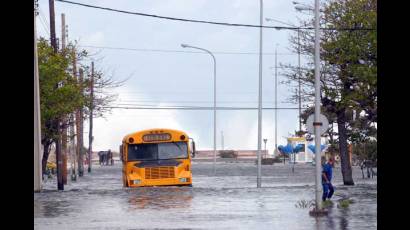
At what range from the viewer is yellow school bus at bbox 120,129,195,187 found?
41938 millimetres

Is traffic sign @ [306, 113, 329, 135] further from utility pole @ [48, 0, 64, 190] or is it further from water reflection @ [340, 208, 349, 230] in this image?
utility pole @ [48, 0, 64, 190]

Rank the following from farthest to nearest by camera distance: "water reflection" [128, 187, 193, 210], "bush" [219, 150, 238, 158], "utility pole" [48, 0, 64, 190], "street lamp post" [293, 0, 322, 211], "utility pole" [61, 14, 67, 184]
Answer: "bush" [219, 150, 238, 158] < "utility pole" [61, 14, 67, 184] < "utility pole" [48, 0, 64, 190] < "water reflection" [128, 187, 193, 210] < "street lamp post" [293, 0, 322, 211]

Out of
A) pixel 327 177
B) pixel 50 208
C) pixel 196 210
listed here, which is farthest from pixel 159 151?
pixel 196 210

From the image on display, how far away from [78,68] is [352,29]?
23.4 m

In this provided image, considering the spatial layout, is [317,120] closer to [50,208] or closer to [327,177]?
[327,177]

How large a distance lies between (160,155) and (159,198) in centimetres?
460

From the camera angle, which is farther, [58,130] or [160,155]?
[58,130]

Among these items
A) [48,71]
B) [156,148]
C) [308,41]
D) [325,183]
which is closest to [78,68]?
[48,71]

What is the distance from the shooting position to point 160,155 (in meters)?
42.1

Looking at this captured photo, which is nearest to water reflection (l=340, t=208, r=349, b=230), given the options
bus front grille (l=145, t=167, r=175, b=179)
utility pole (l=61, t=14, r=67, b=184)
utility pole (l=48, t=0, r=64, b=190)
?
bus front grille (l=145, t=167, r=175, b=179)

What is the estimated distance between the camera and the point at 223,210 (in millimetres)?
30281

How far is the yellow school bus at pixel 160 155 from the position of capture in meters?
41.9
